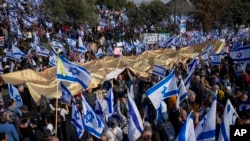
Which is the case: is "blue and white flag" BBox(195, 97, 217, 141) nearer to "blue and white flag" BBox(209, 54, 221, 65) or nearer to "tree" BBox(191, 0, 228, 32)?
"blue and white flag" BBox(209, 54, 221, 65)

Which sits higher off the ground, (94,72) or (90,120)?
(90,120)

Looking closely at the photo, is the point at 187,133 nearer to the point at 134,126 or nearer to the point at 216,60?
the point at 134,126

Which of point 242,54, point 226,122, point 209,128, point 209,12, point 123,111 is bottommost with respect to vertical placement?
point 123,111

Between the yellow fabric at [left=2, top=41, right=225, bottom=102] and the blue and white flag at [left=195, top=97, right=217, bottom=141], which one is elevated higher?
the blue and white flag at [left=195, top=97, right=217, bottom=141]

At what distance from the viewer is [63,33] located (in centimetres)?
3556

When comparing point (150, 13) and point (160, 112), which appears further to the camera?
point (150, 13)

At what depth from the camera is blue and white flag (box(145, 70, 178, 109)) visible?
936cm

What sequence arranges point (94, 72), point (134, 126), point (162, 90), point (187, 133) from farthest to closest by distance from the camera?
point (94, 72), point (162, 90), point (134, 126), point (187, 133)

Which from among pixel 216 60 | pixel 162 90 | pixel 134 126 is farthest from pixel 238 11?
pixel 134 126

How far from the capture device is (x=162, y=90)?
9.60 m

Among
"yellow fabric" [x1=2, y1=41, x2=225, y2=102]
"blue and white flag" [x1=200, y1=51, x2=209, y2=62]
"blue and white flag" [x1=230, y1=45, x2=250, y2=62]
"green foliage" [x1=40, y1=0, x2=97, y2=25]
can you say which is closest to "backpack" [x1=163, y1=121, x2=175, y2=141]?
"blue and white flag" [x1=230, y1=45, x2=250, y2=62]

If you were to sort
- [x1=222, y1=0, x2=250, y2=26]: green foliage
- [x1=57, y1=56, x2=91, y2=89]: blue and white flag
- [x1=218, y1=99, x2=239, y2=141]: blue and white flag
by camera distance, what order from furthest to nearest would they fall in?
1. [x1=222, y1=0, x2=250, y2=26]: green foliage
2. [x1=57, y1=56, x2=91, y2=89]: blue and white flag
3. [x1=218, y1=99, x2=239, y2=141]: blue and white flag

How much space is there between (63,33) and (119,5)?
33.0m

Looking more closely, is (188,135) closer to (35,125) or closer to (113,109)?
(113,109)
